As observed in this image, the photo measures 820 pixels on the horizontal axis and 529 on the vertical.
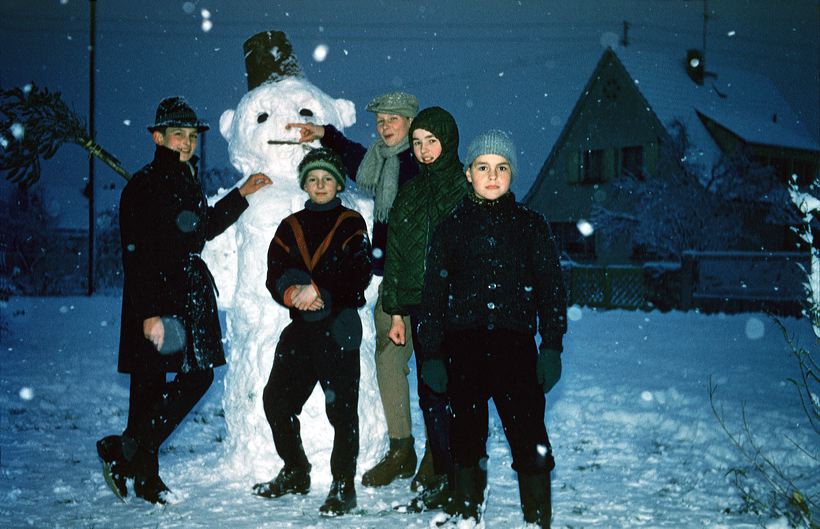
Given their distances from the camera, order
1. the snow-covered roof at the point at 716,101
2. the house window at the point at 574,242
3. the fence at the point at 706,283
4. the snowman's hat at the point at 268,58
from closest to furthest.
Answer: the snowman's hat at the point at 268,58
the fence at the point at 706,283
the snow-covered roof at the point at 716,101
the house window at the point at 574,242

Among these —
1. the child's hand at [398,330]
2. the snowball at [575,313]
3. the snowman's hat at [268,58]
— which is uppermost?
the snowman's hat at [268,58]

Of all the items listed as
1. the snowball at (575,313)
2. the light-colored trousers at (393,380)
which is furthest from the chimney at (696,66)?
the light-colored trousers at (393,380)

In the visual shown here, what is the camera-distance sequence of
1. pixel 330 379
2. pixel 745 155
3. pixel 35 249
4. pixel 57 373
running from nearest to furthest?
pixel 330 379 < pixel 57 373 < pixel 745 155 < pixel 35 249

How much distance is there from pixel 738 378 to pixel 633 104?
15.2 m

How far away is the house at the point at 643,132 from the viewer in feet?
68.8

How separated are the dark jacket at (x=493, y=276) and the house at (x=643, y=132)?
57.8ft

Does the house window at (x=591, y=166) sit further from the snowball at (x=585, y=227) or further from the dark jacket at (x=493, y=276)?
the dark jacket at (x=493, y=276)

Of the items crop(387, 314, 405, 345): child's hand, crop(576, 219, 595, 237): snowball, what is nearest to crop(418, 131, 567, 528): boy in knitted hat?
crop(387, 314, 405, 345): child's hand

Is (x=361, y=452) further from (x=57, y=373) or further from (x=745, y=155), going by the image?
(x=745, y=155)

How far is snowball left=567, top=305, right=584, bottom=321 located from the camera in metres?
15.5

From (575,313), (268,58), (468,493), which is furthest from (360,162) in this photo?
(575,313)

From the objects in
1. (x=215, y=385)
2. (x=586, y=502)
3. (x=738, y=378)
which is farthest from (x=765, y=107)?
(x=586, y=502)

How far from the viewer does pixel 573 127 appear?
910 inches

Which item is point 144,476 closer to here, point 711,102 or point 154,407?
point 154,407
